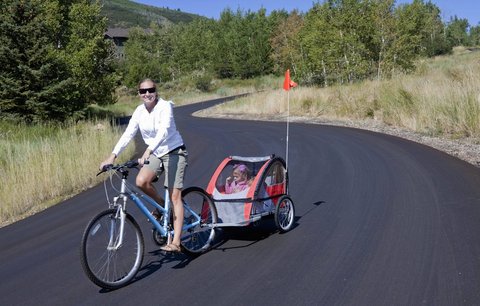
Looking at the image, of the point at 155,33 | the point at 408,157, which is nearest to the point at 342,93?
the point at 408,157

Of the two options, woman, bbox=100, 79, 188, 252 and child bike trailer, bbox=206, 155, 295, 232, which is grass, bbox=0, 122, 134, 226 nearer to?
child bike trailer, bbox=206, 155, 295, 232

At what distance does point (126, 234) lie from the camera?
5316 mm

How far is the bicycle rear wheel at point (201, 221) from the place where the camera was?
6.17 metres

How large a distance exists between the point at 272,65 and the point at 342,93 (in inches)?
1892

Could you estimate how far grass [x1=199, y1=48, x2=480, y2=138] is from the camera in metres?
15.1

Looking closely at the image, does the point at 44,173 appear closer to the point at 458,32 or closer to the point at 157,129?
the point at 157,129

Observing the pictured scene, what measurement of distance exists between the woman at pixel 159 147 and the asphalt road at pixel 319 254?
0.74m

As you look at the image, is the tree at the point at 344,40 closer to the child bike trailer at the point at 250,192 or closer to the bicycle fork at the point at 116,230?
the child bike trailer at the point at 250,192

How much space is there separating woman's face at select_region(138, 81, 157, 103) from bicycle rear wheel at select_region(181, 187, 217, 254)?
1.19m

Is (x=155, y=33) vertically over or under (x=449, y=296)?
over

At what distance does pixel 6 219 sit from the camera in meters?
9.14

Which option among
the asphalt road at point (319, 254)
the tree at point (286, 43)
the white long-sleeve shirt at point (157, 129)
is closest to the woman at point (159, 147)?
the white long-sleeve shirt at point (157, 129)

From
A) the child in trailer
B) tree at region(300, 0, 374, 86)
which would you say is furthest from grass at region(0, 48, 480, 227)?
the child in trailer

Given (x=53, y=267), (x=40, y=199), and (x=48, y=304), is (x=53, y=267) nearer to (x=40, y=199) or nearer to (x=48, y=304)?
(x=48, y=304)
